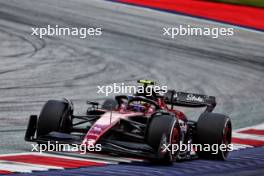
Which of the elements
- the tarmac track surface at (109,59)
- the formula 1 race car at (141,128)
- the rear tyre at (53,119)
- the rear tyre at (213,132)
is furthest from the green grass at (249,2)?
the rear tyre at (53,119)

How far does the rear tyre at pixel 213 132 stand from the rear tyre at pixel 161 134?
3.70 feet

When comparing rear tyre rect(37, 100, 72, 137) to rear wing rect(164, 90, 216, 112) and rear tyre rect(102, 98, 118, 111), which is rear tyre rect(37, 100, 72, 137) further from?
rear wing rect(164, 90, 216, 112)

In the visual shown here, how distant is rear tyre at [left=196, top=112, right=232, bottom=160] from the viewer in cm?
1368

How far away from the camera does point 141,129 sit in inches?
515

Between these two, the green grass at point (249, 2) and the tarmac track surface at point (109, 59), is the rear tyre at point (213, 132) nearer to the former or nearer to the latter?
the tarmac track surface at point (109, 59)

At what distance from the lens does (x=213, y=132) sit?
1370 cm

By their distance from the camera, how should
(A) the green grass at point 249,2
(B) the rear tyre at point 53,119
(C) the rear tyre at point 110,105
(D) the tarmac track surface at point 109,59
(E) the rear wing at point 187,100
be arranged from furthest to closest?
(A) the green grass at point 249,2 < (D) the tarmac track surface at point 109,59 < (C) the rear tyre at point 110,105 < (E) the rear wing at point 187,100 < (B) the rear tyre at point 53,119

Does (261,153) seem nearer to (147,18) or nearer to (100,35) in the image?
(100,35)

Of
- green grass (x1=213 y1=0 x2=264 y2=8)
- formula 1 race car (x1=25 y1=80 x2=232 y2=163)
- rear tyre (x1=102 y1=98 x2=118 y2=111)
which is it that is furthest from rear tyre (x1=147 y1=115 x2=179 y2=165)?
green grass (x1=213 y1=0 x2=264 y2=8)

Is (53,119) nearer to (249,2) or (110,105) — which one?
(110,105)

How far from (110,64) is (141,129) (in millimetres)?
11293

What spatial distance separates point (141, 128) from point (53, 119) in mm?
1232

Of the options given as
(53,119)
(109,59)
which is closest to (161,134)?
(53,119)

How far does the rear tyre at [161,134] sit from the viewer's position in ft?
41.0
